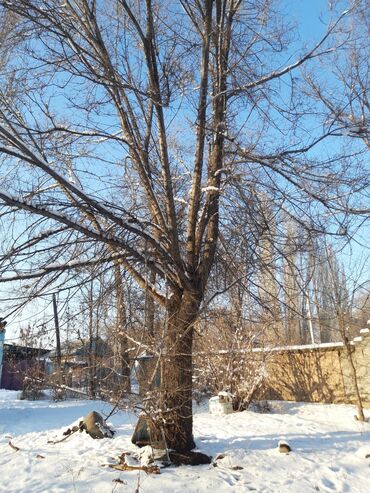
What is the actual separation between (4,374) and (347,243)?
29.1 m

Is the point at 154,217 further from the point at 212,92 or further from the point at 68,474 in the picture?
the point at 68,474

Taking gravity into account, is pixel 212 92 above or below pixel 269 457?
above

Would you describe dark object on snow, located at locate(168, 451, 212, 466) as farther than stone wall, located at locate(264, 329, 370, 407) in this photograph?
No

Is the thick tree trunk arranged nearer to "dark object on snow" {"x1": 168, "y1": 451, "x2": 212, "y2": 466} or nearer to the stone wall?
"dark object on snow" {"x1": 168, "y1": 451, "x2": 212, "y2": 466}

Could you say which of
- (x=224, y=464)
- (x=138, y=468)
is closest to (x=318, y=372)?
(x=224, y=464)

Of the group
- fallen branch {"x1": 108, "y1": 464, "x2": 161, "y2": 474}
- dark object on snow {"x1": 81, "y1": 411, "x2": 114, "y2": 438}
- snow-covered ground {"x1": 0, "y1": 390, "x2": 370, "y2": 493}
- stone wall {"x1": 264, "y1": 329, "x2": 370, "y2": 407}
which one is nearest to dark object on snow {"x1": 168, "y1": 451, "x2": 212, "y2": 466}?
snow-covered ground {"x1": 0, "y1": 390, "x2": 370, "y2": 493}

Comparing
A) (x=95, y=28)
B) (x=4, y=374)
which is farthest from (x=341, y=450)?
(x=4, y=374)

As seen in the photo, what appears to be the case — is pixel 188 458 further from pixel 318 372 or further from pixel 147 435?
pixel 318 372

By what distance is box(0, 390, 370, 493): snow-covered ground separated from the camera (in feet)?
16.0

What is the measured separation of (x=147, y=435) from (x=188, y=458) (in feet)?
3.17

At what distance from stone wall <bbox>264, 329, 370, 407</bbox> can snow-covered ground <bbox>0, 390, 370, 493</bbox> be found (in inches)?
127

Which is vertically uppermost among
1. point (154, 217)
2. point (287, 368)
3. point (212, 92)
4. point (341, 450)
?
point (212, 92)

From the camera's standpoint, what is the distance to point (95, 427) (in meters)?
7.73

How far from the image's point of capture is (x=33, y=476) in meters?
5.25
